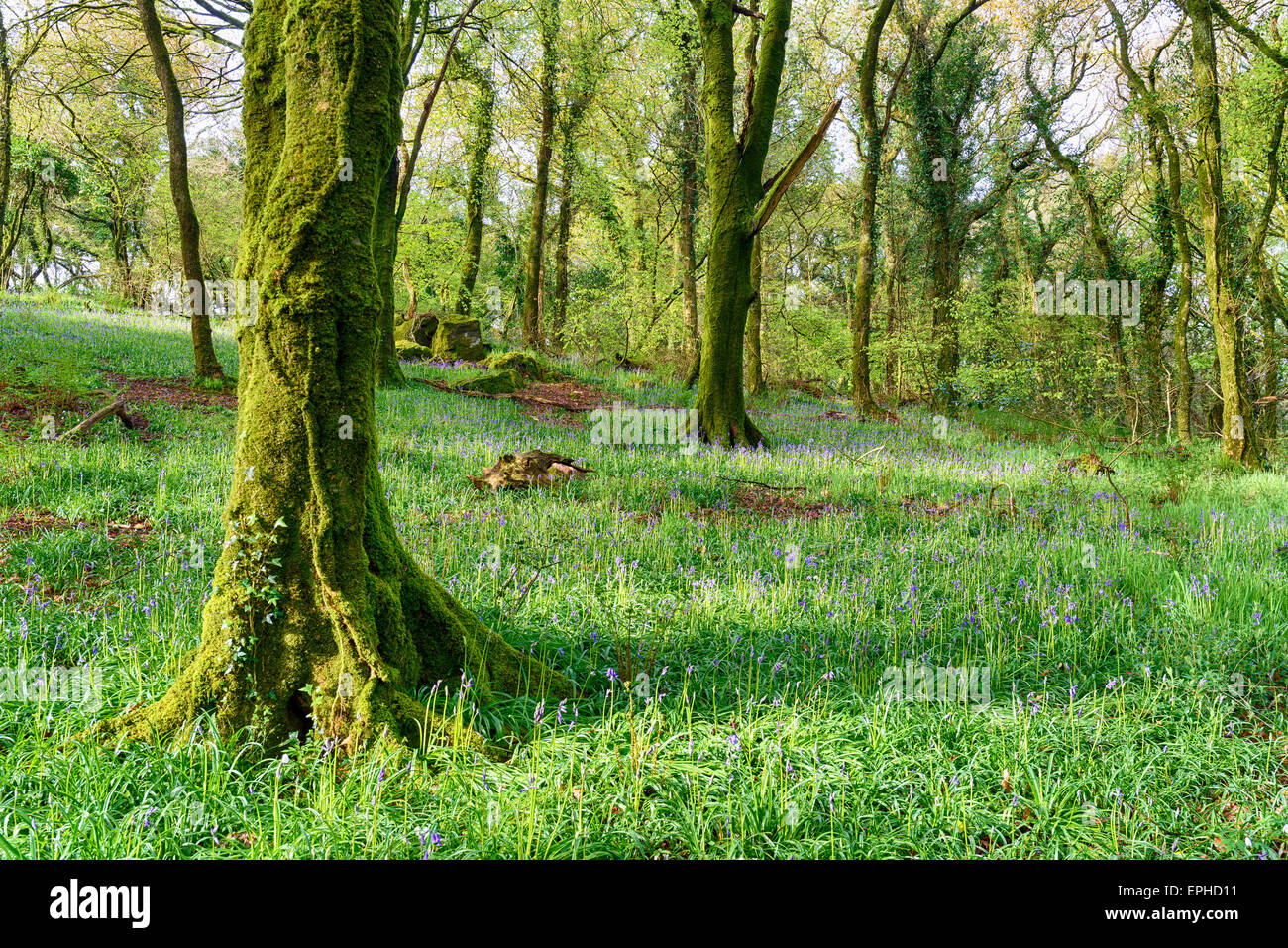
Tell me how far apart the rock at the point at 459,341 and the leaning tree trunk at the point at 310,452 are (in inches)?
706

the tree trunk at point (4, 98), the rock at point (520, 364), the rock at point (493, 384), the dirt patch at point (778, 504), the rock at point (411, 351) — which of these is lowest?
the dirt patch at point (778, 504)

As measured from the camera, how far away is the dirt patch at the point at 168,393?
10555 millimetres

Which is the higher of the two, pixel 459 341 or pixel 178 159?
pixel 178 159

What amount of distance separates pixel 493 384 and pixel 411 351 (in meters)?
6.00


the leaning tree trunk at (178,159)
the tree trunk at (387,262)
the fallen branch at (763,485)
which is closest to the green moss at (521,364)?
the tree trunk at (387,262)

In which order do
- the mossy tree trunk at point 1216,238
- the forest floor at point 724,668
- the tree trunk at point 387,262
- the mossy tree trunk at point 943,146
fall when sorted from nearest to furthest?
the forest floor at point 724,668 < the tree trunk at point 387,262 < the mossy tree trunk at point 1216,238 < the mossy tree trunk at point 943,146

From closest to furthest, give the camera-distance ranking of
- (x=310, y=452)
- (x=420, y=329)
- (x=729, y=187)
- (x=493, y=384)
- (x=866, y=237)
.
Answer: (x=310, y=452)
(x=729, y=187)
(x=493, y=384)
(x=866, y=237)
(x=420, y=329)

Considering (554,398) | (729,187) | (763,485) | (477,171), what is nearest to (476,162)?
(477,171)

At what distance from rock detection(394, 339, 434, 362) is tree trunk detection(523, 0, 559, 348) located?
363 cm

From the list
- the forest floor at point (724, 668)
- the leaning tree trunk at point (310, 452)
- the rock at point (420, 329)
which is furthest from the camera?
the rock at point (420, 329)

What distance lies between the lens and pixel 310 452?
2.76 meters

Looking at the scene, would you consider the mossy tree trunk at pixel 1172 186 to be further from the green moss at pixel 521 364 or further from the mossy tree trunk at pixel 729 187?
the green moss at pixel 521 364

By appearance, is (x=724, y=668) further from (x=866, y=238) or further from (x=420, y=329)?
(x=420, y=329)
